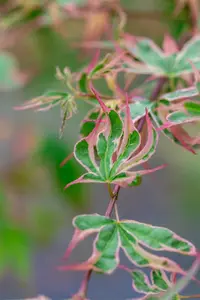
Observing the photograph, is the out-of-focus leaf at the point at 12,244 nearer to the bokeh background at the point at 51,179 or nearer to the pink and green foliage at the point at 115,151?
the bokeh background at the point at 51,179

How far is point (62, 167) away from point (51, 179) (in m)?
0.07

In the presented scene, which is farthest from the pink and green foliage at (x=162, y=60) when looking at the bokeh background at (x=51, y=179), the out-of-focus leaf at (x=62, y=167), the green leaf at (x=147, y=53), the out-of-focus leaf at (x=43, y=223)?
the out-of-focus leaf at (x=43, y=223)

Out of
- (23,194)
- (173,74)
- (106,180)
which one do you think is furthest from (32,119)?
(106,180)

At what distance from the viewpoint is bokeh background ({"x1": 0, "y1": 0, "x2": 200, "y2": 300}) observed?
81 cm

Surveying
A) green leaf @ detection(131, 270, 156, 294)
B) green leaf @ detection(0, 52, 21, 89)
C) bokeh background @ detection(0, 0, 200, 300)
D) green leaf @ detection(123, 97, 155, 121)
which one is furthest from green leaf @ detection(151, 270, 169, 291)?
green leaf @ detection(0, 52, 21, 89)

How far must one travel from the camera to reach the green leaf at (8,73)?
0.84m

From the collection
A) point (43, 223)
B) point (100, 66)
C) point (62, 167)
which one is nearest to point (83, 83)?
point (100, 66)

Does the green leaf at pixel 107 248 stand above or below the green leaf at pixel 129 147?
below

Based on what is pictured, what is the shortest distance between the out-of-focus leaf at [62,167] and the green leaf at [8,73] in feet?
0.39

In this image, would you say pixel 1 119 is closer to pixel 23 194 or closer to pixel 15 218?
pixel 23 194

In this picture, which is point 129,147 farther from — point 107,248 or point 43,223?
point 43,223

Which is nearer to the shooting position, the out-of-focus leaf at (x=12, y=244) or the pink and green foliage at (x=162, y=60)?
the pink and green foliage at (x=162, y=60)

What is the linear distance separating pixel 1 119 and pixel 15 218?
14.8 inches

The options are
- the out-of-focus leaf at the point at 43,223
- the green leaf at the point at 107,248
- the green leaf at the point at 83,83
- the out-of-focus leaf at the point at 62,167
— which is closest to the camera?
the green leaf at the point at 107,248
